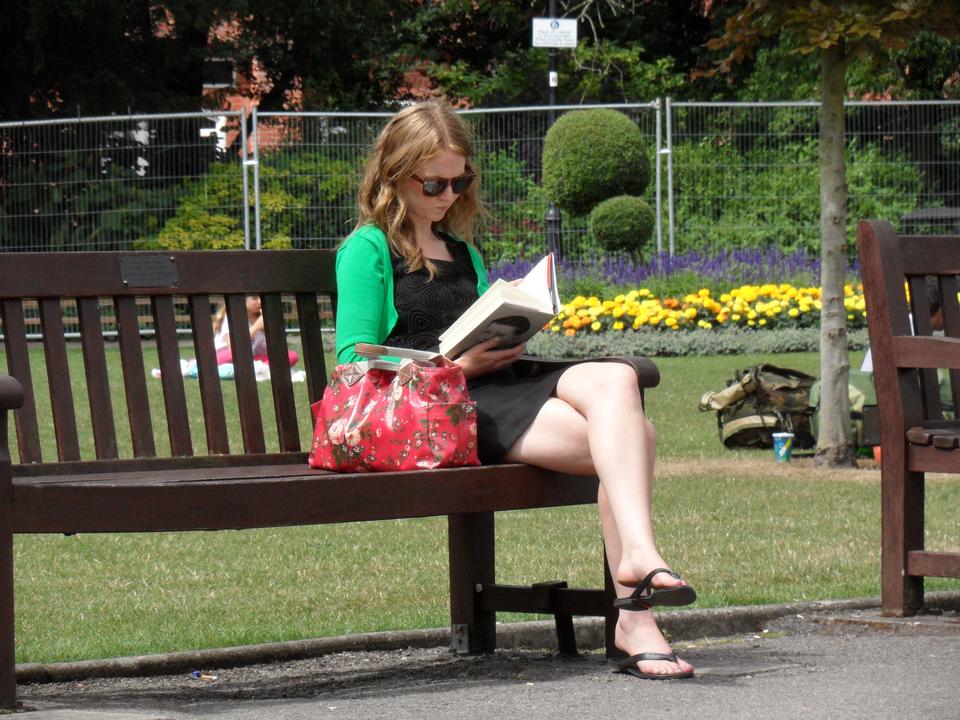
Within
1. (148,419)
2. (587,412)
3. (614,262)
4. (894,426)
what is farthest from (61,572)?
(614,262)

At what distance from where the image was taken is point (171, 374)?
4500 millimetres

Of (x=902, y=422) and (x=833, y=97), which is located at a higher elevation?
(x=833, y=97)

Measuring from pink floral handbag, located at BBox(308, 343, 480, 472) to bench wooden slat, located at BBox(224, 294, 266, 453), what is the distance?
1.91ft

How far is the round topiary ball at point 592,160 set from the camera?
18.0 metres

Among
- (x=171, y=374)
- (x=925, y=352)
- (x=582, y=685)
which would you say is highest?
(x=171, y=374)

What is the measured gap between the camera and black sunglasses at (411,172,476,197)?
4508 mm

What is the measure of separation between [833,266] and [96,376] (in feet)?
16.6

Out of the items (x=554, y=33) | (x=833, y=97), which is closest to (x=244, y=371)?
(x=833, y=97)

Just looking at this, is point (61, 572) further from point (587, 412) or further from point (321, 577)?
point (587, 412)

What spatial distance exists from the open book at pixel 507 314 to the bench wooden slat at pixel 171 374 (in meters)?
0.77

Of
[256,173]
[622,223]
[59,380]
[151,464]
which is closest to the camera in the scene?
[59,380]

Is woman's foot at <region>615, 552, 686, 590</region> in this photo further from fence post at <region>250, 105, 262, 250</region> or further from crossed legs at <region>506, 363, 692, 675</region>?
fence post at <region>250, 105, 262, 250</region>

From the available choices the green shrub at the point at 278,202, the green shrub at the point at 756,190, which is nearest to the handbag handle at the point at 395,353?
Answer: the green shrub at the point at 756,190

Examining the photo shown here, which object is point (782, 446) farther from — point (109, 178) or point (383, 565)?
point (109, 178)
